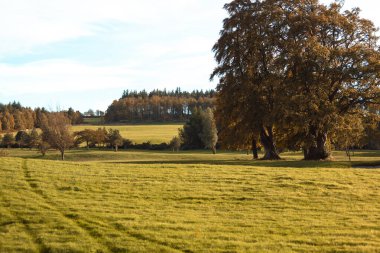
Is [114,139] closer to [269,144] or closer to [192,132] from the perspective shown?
[192,132]

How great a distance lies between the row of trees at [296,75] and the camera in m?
34.0

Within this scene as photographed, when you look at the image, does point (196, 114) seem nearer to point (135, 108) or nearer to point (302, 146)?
point (302, 146)

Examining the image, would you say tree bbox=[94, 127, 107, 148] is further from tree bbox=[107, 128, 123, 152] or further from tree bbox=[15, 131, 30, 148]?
tree bbox=[15, 131, 30, 148]

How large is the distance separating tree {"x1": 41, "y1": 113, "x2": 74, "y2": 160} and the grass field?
47713mm

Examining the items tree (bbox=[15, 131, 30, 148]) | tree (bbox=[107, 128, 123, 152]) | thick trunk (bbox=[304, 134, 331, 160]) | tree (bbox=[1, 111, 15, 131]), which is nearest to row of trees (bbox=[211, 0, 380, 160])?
thick trunk (bbox=[304, 134, 331, 160])

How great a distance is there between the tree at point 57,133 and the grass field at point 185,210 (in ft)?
157

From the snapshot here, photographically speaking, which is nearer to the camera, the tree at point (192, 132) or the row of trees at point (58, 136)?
the row of trees at point (58, 136)

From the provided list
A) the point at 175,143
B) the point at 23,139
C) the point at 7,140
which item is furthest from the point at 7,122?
the point at 175,143

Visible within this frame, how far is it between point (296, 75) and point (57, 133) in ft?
155

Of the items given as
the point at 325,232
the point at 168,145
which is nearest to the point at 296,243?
the point at 325,232

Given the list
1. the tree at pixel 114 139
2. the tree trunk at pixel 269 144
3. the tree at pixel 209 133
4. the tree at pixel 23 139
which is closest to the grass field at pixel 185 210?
the tree trunk at pixel 269 144

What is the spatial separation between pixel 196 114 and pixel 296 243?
3450 inches

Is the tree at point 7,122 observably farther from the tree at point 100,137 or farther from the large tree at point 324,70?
the large tree at point 324,70

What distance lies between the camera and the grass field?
11820 mm
